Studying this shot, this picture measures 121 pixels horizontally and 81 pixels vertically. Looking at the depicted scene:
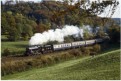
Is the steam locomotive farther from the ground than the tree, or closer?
farther from the ground

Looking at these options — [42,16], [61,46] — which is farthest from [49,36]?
[42,16]

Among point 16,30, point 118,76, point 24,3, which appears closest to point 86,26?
point 16,30

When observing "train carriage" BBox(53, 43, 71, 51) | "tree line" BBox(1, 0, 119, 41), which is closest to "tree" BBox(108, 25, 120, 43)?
"tree line" BBox(1, 0, 119, 41)

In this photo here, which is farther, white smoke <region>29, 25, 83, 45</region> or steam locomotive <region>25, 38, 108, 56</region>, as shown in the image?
A: white smoke <region>29, 25, 83, 45</region>

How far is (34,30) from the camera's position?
7750 cm

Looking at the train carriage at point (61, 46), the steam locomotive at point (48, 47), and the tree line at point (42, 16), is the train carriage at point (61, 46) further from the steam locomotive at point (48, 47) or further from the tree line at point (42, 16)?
the tree line at point (42, 16)

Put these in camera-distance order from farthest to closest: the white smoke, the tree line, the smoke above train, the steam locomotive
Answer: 1. the tree line
2. the smoke above train
3. the white smoke
4. the steam locomotive

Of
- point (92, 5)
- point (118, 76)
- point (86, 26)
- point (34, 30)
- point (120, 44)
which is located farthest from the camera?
point (86, 26)

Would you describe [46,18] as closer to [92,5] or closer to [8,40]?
[8,40]

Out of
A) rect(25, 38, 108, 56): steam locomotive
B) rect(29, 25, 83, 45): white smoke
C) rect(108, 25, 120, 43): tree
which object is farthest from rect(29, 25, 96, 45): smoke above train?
rect(108, 25, 120, 43): tree

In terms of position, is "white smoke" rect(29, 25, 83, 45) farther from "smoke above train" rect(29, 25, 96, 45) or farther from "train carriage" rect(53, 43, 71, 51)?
"train carriage" rect(53, 43, 71, 51)

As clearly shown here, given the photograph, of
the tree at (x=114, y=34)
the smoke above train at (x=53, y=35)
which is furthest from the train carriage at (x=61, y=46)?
the tree at (x=114, y=34)

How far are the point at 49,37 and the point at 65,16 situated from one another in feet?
110

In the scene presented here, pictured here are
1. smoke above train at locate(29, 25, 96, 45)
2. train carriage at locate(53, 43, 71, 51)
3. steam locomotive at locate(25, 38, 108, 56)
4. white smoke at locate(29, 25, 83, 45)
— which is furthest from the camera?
train carriage at locate(53, 43, 71, 51)
